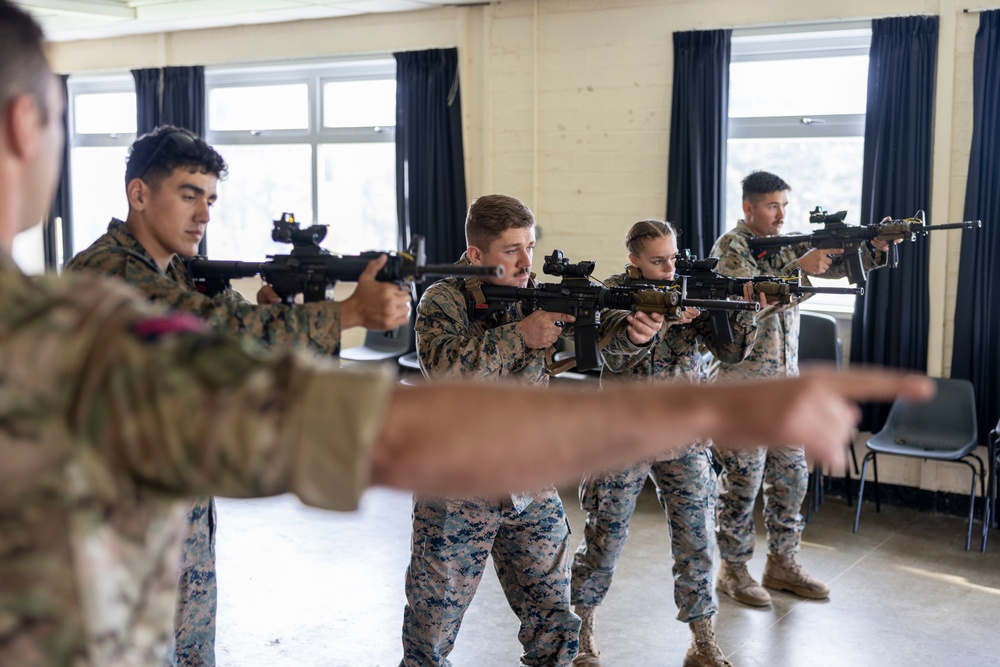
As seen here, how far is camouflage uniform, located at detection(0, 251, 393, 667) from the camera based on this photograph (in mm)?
802

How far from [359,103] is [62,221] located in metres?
3.74

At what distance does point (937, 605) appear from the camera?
448 cm

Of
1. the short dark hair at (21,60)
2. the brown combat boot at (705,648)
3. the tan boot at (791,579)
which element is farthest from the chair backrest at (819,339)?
the short dark hair at (21,60)

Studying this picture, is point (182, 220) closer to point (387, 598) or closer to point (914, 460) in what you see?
point (387, 598)

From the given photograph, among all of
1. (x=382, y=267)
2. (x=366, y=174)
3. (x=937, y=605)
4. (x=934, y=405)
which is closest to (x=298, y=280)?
(x=382, y=267)

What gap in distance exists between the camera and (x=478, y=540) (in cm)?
299

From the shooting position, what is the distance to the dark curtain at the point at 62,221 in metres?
10.1

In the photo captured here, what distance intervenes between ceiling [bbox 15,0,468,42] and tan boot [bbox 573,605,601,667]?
4890 millimetres

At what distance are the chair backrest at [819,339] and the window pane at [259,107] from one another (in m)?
4.65

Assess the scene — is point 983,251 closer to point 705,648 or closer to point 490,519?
point 705,648

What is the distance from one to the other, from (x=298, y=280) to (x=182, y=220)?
1.08 feet

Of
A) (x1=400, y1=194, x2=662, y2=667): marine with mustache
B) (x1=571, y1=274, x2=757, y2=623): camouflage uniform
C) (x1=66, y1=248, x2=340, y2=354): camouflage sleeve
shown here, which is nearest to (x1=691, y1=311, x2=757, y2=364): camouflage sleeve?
(x1=571, y1=274, x2=757, y2=623): camouflage uniform

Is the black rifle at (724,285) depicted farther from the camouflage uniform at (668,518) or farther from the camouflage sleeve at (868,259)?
the camouflage sleeve at (868,259)

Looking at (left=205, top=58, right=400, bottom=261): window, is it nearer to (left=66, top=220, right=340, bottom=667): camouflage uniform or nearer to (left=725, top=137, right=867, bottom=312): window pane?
(left=725, top=137, right=867, bottom=312): window pane
